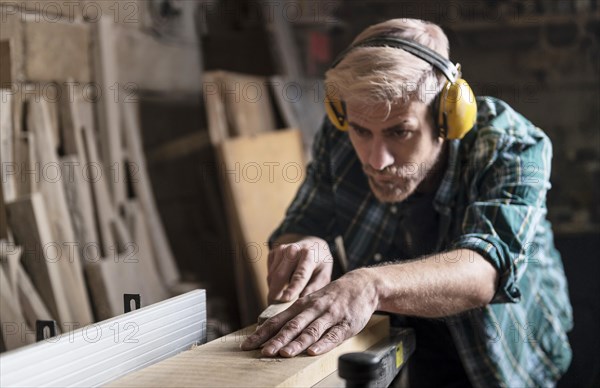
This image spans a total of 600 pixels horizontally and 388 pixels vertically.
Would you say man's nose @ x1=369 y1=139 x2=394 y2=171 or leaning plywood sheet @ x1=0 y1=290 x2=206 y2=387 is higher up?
man's nose @ x1=369 y1=139 x2=394 y2=171

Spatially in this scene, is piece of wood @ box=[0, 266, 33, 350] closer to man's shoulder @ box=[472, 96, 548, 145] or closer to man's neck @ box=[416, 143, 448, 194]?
man's neck @ box=[416, 143, 448, 194]

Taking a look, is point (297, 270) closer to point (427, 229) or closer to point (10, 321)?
point (427, 229)

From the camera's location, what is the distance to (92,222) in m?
Result: 3.15

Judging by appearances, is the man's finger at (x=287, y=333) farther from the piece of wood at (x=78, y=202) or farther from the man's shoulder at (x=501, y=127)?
the piece of wood at (x=78, y=202)

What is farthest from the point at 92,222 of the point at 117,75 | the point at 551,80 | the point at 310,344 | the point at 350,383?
the point at 551,80

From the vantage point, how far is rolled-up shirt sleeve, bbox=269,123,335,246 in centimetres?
209

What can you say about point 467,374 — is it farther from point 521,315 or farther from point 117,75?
point 117,75

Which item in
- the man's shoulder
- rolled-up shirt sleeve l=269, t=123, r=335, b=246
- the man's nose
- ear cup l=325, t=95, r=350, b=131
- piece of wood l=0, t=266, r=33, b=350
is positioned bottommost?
piece of wood l=0, t=266, r=33, b=350

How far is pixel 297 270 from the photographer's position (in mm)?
1664

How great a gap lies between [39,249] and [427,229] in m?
1.56

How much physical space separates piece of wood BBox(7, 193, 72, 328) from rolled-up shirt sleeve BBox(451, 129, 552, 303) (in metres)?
1.70

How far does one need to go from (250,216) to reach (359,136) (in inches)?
75.1

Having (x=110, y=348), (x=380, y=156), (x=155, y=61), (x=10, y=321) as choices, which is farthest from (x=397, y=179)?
(x=155, y=61)

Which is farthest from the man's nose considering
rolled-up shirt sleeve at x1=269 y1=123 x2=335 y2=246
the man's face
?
rolled-up shirt sleeve at x1=269 y1=123 x2=335 y2=246
